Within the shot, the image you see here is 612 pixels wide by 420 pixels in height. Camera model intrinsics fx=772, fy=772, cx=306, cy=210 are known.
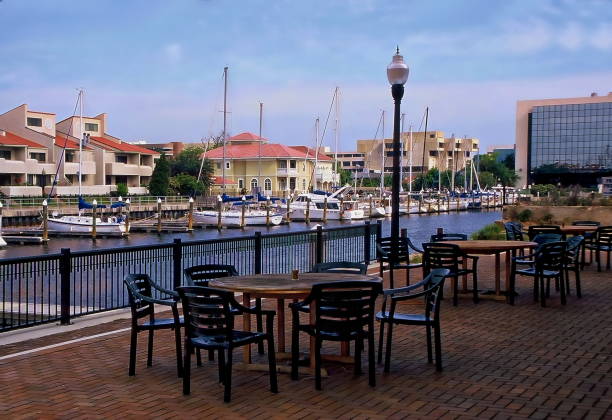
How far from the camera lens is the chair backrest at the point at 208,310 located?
677cm

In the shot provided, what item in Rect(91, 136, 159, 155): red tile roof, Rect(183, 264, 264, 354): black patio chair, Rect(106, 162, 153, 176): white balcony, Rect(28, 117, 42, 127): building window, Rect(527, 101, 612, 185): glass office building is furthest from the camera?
Rect(527, 101, 612, 185): glass office building

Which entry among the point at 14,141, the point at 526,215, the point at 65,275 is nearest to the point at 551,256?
the point at 65,275

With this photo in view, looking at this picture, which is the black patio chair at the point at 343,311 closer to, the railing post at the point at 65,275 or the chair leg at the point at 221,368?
the chair leg at the point at 221,368

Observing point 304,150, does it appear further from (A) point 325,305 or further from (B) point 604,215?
(A) point 325,305

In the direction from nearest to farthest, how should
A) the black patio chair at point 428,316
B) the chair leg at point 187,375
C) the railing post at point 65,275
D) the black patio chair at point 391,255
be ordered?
the chair leg at point 187,375
the black patio chair at point 428,316
the railing post at point 65,275
the black patio chair at point 391,255

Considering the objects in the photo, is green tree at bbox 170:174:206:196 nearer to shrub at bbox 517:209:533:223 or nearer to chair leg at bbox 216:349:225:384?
shrub at bbox 517:209:533:223

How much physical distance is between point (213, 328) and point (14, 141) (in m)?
68.6

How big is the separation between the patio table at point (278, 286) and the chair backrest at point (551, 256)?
4294 mm

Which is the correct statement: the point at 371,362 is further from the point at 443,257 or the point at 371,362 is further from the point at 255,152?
the point at 255,152

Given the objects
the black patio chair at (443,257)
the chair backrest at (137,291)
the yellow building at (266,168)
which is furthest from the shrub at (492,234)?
the yellow building at (266,168)

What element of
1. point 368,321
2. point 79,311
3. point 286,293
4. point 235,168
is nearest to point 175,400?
point 286,293

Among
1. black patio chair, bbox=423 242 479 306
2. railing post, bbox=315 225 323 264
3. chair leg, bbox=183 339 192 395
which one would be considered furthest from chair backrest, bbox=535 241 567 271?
chair leg, bbox=183 339 192 395

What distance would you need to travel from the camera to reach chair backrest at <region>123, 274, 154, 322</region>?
7638 millimetres

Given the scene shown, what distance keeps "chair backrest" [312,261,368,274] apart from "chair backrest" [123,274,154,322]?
6.84ft
